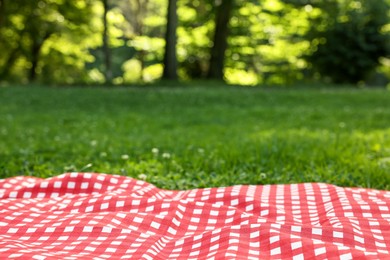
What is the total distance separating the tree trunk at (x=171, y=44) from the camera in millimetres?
19812

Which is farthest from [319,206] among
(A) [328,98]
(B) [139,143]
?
(A) [328,98]

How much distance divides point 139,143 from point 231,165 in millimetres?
1771

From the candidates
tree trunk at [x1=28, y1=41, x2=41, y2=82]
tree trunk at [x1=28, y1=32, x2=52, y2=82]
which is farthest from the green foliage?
tree trunk at [x1=28, y1=41, x2=41, y2=82]

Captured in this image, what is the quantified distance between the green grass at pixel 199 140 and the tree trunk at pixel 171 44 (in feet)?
21.6

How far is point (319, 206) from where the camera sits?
3.38 m

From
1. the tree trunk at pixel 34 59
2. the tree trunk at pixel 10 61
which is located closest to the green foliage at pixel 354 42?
the tree trunk at pixel 34 59

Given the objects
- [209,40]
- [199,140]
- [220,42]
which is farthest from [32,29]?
[199,140]

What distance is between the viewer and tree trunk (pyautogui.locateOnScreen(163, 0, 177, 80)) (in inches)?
780

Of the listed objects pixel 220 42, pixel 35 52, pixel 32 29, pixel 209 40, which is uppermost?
pixel 220 42

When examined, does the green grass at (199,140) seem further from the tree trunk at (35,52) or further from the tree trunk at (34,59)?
the tree trunk at (34,59)

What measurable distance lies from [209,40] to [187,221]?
28960 millimetres

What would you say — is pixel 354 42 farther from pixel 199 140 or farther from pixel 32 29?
pixel 199 140

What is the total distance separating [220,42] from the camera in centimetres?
2327

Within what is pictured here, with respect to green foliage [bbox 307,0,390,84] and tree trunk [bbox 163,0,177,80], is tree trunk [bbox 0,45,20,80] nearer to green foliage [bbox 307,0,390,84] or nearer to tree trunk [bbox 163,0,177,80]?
tree trunk [bbox 163,0,177,80]
